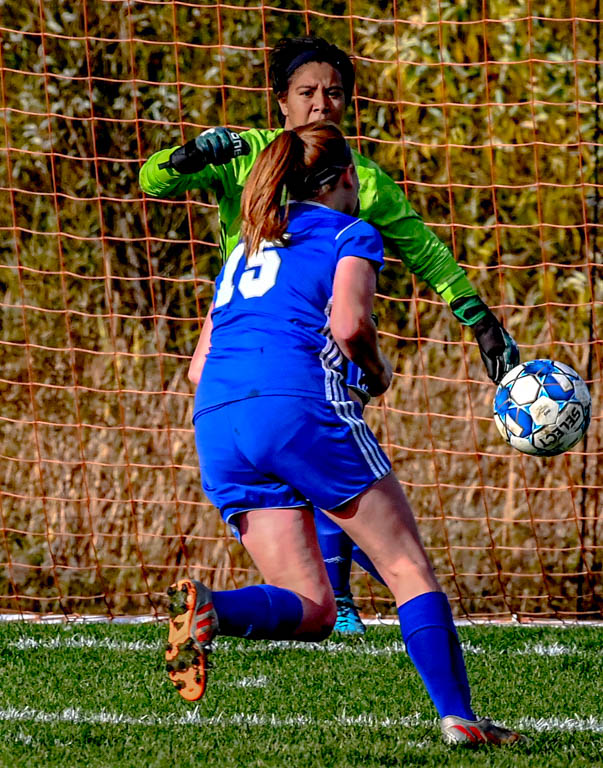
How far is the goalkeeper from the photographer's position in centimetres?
463

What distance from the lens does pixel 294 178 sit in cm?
357

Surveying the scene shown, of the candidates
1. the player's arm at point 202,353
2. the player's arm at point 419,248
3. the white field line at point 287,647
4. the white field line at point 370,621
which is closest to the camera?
the player's arm at point 202,353

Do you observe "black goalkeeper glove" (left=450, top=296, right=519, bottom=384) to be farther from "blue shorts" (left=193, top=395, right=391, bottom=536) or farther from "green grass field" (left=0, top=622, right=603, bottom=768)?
"blue shorts" (left=193, top=395, right=391, bottom=536)

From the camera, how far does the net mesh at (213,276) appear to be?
6.92m

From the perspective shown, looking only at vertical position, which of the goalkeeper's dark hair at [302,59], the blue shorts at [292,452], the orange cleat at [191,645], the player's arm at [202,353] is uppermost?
the goalkeeper's dark hair at [302,59]

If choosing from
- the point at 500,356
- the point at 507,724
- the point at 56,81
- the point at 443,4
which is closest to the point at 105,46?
the point at 56,81

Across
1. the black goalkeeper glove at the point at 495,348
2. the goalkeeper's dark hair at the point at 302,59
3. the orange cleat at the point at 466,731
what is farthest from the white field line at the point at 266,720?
the goalkeeper's dark hair at the point at 302,59

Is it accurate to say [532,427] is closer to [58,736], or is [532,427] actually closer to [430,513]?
[58,736]

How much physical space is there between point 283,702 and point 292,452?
1239 millimetres

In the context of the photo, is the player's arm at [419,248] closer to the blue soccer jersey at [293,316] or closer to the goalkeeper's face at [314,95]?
the goalkeeper's face at [314,95]

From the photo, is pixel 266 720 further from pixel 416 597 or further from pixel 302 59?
pixel 302 59

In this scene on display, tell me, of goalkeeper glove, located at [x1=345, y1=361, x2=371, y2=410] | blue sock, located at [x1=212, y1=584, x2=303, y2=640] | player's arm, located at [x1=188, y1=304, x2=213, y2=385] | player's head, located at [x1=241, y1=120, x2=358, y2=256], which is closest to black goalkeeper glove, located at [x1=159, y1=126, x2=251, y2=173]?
player's arm, located at [x1=188, y1=304, x2=213, y2=385]

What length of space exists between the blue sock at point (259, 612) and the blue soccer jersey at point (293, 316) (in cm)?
47

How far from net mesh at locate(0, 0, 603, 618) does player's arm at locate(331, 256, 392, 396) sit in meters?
3.44
